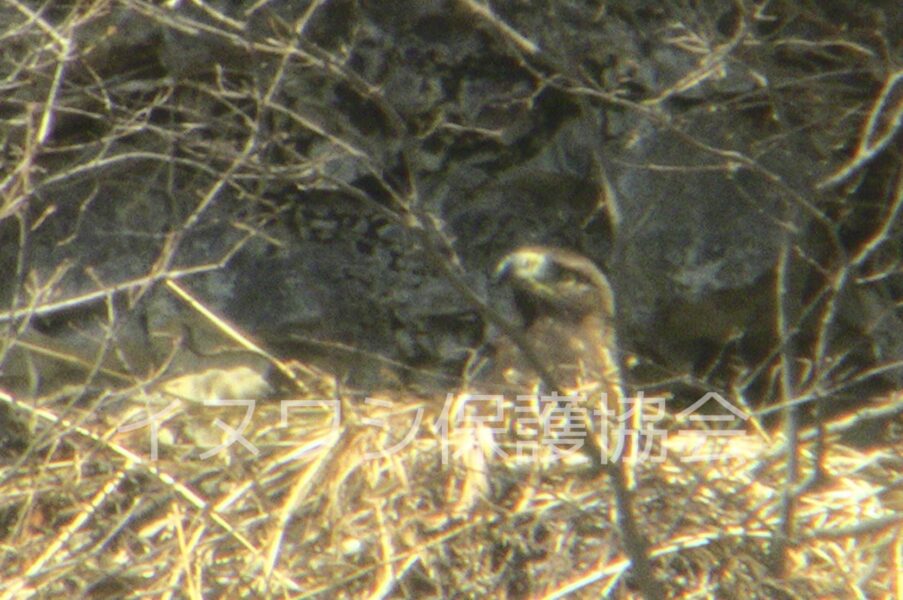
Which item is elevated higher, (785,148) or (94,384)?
(785,148)

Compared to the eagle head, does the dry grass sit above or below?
below

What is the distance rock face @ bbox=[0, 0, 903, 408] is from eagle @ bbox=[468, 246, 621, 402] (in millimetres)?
105

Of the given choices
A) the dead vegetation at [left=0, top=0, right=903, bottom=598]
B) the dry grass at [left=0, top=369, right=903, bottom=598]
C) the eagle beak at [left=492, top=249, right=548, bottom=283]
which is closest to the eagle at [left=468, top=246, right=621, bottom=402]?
the eagle beak at [left=492, top=249, right=548, bottom=283]

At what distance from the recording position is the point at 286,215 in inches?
166

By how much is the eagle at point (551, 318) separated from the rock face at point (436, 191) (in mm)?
105

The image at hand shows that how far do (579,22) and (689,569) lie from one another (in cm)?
165

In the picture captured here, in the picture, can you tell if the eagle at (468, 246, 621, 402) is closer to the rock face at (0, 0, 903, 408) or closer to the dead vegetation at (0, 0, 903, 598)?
the rock face at (0, 0, 903, 408)

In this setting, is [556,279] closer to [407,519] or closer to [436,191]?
[436,191]

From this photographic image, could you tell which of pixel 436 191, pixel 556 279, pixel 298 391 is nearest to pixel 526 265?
pixel 556 279

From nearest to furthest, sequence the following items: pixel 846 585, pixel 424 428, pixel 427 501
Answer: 1. pixel 846 585
2. pixel 427 501
3. pixel 424 428

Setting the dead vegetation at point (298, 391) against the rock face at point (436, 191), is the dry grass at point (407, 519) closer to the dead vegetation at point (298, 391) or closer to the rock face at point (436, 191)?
the dead vegetation at point (298, 391)

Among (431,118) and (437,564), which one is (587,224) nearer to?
(431,118)

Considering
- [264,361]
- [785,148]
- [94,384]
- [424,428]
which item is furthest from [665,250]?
[94,384]

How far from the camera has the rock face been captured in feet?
13.0
